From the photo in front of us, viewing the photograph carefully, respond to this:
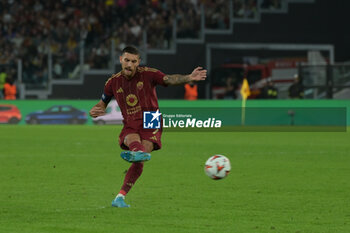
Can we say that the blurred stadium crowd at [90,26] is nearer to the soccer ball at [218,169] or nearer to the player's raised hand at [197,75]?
the soccer ball at [218,169]

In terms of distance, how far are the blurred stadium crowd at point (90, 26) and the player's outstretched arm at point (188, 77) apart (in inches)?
1116

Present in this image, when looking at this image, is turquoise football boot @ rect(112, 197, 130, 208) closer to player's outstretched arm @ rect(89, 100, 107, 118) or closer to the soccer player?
the soccer player

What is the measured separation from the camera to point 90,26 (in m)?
42.3

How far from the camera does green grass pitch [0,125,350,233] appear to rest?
9.49 m

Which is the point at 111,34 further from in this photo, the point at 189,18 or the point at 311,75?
the point at 311,75

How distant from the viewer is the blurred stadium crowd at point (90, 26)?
128 ft

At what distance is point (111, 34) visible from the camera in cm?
4228

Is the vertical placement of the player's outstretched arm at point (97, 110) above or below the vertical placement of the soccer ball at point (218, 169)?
above

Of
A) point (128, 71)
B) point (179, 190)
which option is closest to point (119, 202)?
point (128, 71)

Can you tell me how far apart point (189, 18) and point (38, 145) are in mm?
21007

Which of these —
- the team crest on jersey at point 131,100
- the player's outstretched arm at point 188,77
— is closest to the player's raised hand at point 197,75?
the player's outstretched arm at point 188,77

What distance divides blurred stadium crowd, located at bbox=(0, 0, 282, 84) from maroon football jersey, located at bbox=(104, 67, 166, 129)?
2801 cm

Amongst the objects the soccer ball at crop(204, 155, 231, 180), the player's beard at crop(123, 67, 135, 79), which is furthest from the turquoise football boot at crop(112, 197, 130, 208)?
the player's beard at crop(123, 67, 135, 79)

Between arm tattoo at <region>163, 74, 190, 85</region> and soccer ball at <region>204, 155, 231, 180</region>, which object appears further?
soccer ball at <region>204, 155, 231, 180</region>
